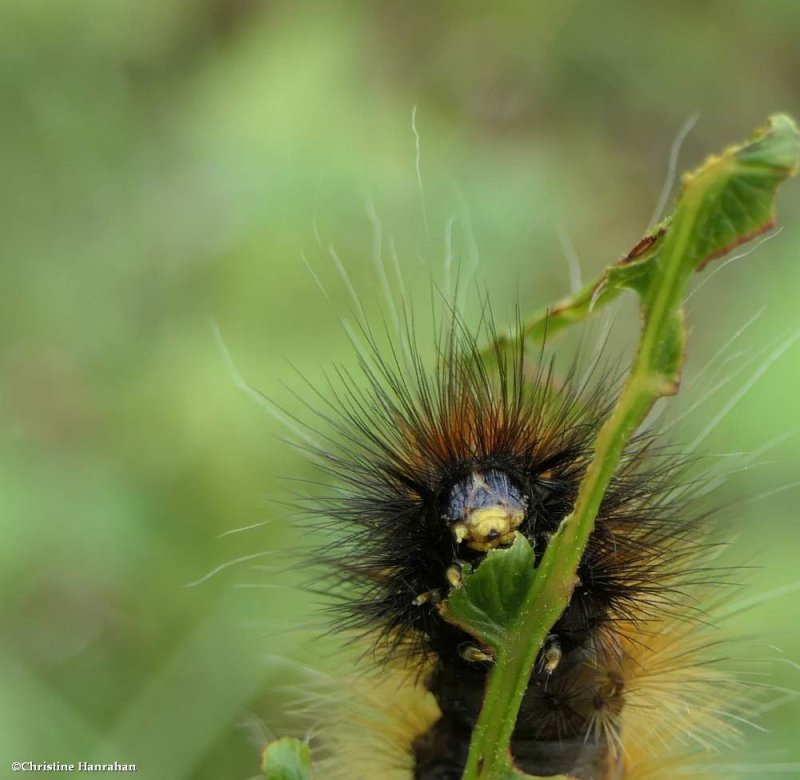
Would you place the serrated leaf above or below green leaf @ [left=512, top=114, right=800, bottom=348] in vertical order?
below

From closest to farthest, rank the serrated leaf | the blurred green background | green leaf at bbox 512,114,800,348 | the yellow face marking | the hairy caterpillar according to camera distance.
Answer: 1. green leaf at bbox 512,114,800,348
2. the serrated leaf
3. the yellow face marking
4. the hairy caterpillar
5. the blurred green background

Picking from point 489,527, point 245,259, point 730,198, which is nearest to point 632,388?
point 730,198

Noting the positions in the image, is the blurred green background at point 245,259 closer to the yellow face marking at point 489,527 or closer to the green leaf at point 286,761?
the yellow face marking at point 489,527

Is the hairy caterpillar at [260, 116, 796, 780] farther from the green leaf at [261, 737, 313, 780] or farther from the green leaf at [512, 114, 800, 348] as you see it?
the green leaf at [512, 114, 800, 348]

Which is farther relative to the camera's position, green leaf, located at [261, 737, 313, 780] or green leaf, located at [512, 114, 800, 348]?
green leaf, located at [261, 737, 313, 780]

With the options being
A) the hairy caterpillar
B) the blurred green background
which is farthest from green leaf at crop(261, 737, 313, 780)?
the blurred green background

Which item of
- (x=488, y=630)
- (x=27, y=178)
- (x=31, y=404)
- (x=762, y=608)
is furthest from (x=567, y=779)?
(x=27, y=178)

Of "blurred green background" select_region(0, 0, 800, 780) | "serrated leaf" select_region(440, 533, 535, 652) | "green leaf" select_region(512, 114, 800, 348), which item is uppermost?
"green leaf" select_region(512, 114, 800, 348)
